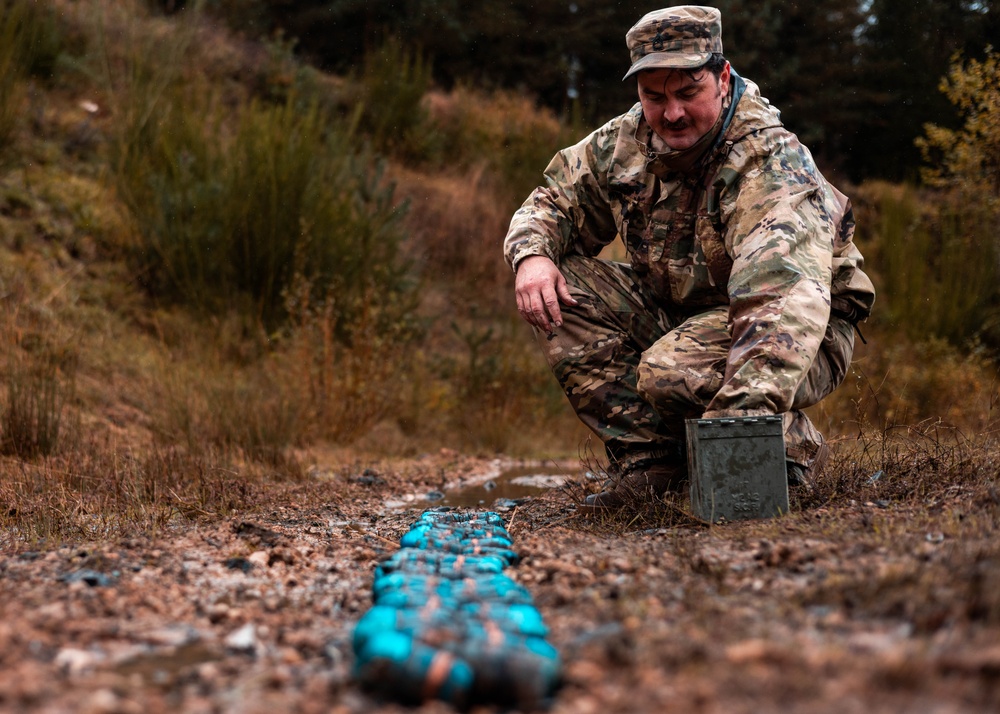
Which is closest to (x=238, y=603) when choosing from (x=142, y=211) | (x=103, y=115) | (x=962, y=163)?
(x=142, y=211)

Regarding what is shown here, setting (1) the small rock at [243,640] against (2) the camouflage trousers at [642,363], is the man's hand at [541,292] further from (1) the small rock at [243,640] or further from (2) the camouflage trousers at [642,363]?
(1) the small rock at [243,640]

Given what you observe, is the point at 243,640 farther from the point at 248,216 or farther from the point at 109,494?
the point at 248,216

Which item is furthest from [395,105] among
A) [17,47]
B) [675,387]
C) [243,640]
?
[243,640]

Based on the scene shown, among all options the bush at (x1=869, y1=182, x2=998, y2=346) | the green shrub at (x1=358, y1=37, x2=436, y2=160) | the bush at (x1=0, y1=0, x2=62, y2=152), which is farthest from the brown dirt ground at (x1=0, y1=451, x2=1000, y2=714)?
the green shrub at (x1=358, y1=37, x2=436, y2=160)

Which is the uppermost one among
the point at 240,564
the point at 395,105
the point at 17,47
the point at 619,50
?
the point at 619,50

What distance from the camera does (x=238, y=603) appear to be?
2043 mm

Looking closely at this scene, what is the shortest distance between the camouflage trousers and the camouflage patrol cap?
2.56ft

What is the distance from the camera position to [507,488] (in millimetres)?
4453

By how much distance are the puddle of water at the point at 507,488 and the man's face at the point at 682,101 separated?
4.86ft

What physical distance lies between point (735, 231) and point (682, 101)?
0.43 meters

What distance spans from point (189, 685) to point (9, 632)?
0.38 m

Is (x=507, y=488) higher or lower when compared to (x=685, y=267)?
lower

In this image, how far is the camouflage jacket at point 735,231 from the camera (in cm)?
251

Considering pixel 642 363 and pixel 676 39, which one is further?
pixel 642 363
